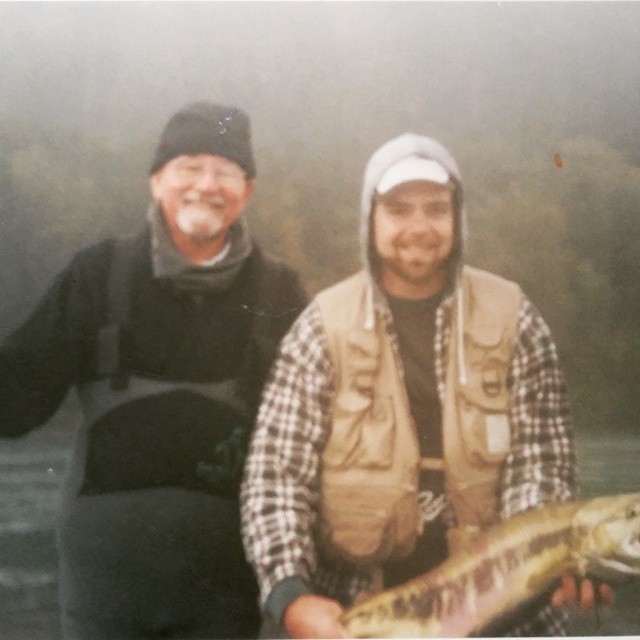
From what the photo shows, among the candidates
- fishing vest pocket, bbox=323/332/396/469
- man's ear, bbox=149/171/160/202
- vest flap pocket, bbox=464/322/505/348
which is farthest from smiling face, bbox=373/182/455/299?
man's ear, bbox=149/171/160/202

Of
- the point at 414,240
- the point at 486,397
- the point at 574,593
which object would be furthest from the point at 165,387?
the point at 574,593

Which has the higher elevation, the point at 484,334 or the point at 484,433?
the point at 484,334

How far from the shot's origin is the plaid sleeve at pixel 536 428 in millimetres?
3135

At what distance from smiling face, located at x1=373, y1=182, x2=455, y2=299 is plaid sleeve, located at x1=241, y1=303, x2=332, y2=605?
36 centimetres

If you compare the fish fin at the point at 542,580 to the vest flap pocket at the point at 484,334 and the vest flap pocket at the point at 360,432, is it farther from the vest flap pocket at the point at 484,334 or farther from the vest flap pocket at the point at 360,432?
the vest flap pocket at the point at 484,334

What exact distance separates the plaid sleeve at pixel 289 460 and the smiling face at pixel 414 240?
36 centimetres

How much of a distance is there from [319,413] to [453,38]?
1649 millimetres

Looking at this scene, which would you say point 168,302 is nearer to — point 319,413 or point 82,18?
point 319,413

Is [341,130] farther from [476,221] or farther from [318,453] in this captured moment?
[318,453]

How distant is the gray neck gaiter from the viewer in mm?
3164

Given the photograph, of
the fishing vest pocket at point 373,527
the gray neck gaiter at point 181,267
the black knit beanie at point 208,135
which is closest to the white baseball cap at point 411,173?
the black knit beanie at point 208,135

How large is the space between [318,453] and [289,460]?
0.37 ft

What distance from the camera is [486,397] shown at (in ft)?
10.3

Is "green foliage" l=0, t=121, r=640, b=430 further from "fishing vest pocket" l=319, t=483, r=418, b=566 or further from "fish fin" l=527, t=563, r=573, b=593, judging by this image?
"fishing vest pocket" l=319, t=483, r=418, b=566
